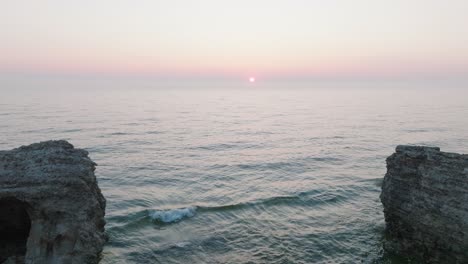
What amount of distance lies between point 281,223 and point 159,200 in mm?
10754

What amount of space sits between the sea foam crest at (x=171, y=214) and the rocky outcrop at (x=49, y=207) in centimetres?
957

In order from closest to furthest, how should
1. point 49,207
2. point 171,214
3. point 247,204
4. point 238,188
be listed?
point 49,207 → point 171,214 → point 247,204 → point 238,188

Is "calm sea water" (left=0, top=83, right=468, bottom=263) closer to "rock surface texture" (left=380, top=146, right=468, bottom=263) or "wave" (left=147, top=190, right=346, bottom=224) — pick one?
"wave" (left=147, top=190, right=346, bottom=224)

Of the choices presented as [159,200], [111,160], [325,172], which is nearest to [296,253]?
[159,200]

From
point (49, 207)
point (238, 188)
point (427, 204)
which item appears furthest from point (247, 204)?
point (49, 207)

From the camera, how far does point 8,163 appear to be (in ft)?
53.4

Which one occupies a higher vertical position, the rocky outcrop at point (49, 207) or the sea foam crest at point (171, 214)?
the rocky outcrop at point (49, 207)

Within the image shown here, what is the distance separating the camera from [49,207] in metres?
14.9

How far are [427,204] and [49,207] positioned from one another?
723 inches

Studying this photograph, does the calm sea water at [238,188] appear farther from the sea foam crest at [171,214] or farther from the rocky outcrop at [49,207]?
the rocky outcrop at [49,207]

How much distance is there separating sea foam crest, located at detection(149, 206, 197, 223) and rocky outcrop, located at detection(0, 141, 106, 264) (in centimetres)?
957

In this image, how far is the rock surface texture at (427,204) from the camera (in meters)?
18.0

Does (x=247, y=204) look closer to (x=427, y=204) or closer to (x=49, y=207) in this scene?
(x=427, y=204)

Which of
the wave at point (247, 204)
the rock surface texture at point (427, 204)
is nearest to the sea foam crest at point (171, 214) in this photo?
the wave at point (247, 204)
